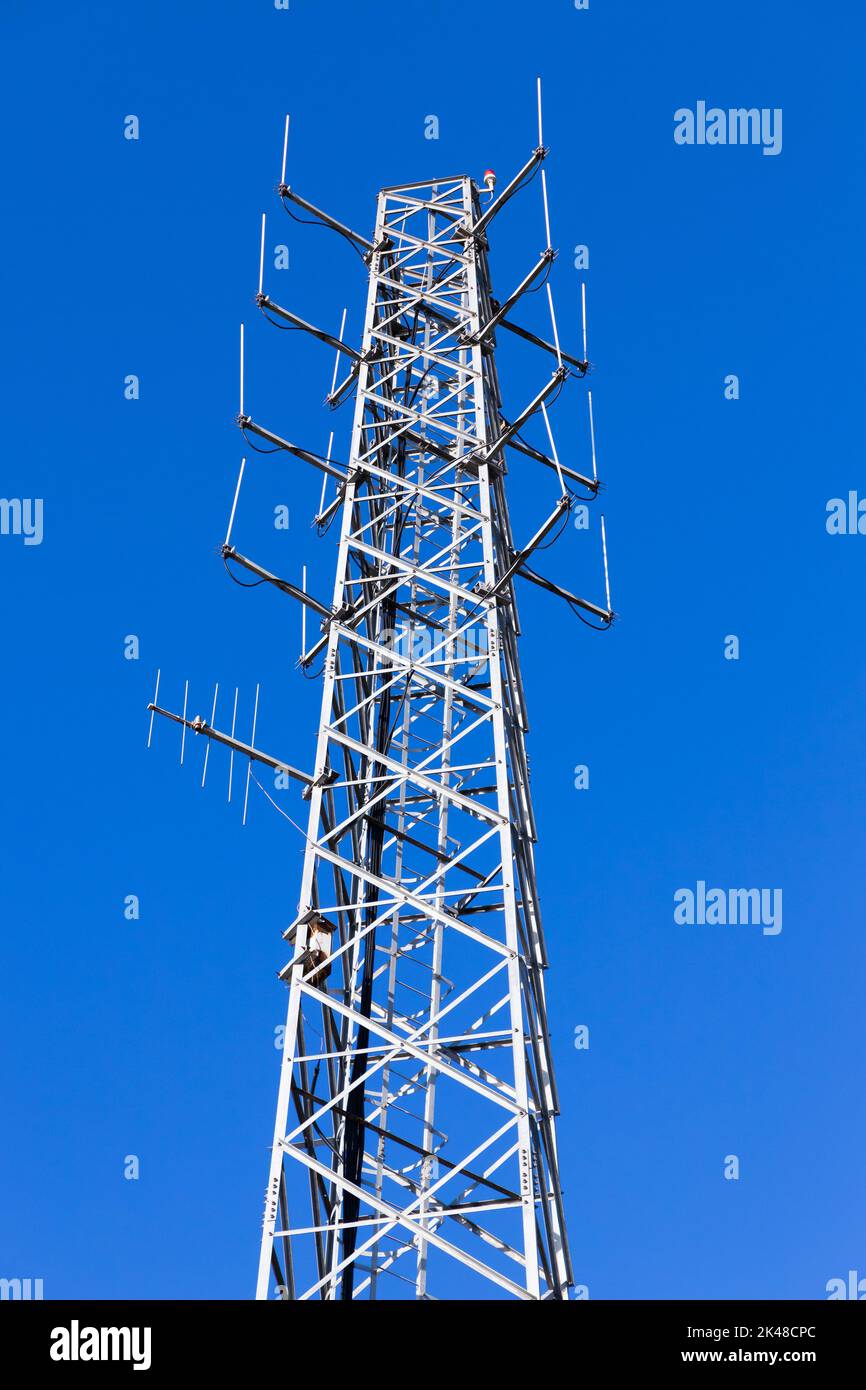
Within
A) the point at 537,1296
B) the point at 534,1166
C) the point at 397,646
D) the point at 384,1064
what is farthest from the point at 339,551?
the point at 537,1296

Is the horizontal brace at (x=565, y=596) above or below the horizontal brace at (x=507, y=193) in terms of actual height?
below

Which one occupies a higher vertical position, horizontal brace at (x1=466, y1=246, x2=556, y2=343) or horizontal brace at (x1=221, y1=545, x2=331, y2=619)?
horizontal brace at (x1=466, y1=246, x2=556, y2=343)

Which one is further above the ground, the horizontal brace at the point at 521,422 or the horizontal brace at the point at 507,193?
the horizontal brace at the point at 507,193

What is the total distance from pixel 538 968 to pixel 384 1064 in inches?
110

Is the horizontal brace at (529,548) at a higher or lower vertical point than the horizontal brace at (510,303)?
lower

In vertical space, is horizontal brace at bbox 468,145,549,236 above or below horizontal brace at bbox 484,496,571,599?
above

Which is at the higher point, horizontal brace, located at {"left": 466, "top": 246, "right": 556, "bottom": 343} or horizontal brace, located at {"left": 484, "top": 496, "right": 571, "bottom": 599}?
horizontal brace, located at {"left": 466, "top": 246, "right": 556, "bottom": 343}

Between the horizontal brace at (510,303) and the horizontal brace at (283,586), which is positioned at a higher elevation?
the horizontal brace at (510,303)

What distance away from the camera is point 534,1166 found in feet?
66.6

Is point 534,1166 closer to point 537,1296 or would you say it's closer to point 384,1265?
point 537,1296

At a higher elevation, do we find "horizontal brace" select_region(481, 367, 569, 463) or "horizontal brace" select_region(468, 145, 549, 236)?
"horizontal brace" select_region(468, 145, 549, 236)
